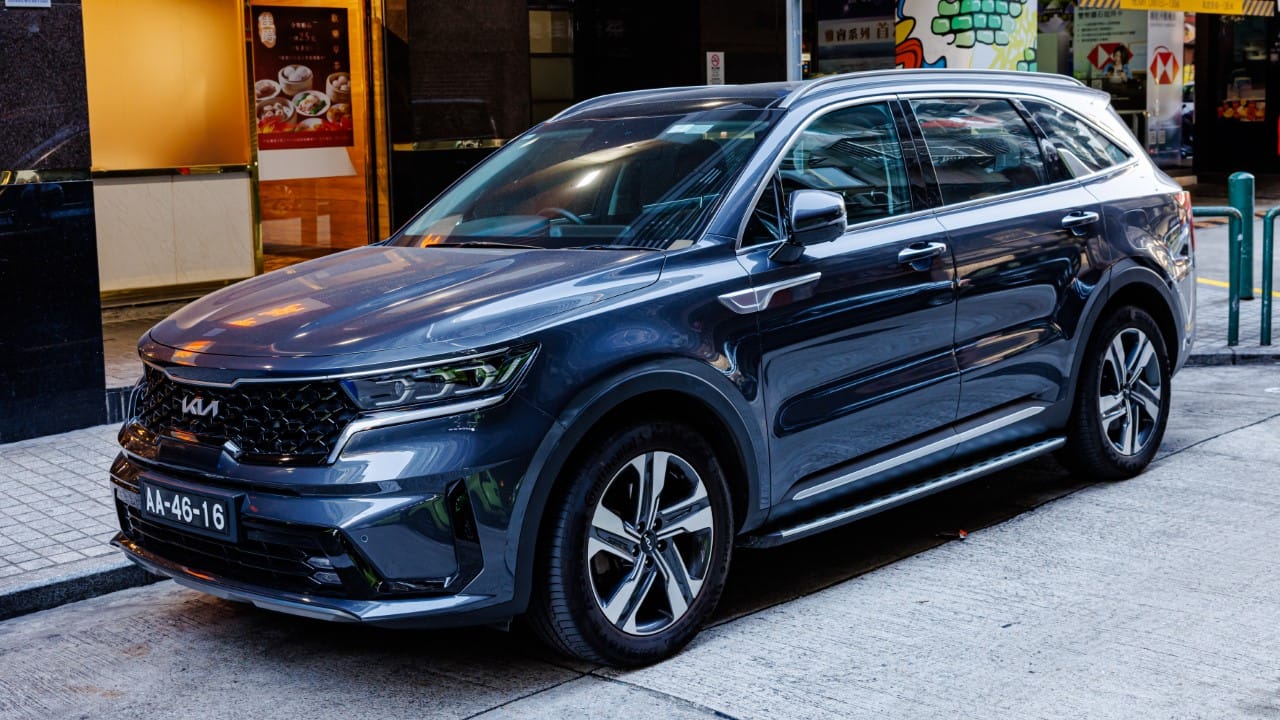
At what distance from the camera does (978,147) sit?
607 centimetres

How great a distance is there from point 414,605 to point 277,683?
0.77m

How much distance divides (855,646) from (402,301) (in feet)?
5.89

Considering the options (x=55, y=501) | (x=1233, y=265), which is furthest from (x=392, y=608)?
(x=1233, y=265)

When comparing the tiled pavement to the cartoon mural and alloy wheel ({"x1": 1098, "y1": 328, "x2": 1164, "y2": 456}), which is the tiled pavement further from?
the cartoon mural

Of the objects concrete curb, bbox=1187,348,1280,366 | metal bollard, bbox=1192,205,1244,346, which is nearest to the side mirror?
metal bollard, bbox=1192,205,1244,346

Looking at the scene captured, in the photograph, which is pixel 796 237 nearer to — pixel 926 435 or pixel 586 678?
pixel 926 435

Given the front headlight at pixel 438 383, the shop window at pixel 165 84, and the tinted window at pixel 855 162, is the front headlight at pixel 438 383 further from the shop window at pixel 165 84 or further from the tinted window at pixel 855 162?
the shop window at pixel 165 84

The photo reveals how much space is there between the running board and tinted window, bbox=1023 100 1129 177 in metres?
1.22

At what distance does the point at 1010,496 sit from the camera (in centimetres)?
672

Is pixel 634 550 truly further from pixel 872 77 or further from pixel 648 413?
pixel 872 77

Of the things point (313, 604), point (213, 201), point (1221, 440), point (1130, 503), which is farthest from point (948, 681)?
point (213, 201)

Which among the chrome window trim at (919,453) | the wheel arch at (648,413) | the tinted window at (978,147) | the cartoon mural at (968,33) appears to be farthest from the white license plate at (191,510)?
the cartoon mural at (968,33)

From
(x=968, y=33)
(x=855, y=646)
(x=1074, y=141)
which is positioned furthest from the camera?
(x=968, y=33)

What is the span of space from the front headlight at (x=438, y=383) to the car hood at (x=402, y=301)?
0.06 metres
